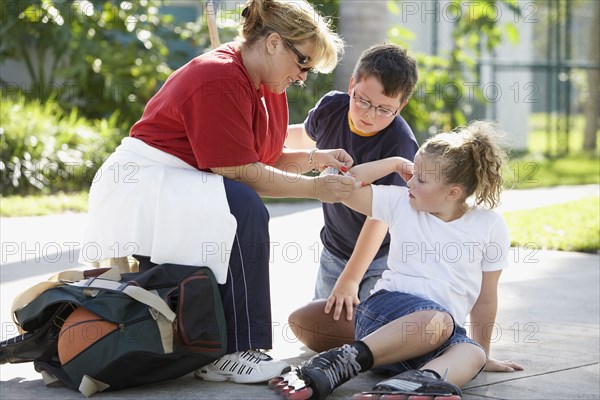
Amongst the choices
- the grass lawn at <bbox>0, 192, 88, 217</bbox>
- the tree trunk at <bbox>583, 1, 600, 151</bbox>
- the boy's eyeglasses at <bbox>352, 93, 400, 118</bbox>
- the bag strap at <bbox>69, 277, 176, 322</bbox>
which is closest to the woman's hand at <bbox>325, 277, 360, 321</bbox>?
the boy's eyeglasses at <bbox>352, 93, 400, 118</bbox>

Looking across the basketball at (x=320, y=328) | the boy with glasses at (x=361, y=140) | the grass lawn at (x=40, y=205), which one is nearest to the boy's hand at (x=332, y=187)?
the boy with glasses at (x=361, y=140)

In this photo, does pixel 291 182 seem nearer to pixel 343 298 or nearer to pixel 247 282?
pixel 247 282

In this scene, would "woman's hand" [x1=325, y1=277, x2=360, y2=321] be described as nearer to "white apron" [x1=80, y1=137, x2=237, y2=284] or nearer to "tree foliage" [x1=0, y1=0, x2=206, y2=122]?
"white apron" [x1=80, y1=137, x2=237, y2=284]

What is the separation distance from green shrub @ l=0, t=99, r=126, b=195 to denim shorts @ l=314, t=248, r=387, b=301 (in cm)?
538

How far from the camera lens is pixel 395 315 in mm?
3449

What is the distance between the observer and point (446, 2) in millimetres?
14258

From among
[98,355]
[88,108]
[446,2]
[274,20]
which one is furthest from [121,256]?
[446,2]

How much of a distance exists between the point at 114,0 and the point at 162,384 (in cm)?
899

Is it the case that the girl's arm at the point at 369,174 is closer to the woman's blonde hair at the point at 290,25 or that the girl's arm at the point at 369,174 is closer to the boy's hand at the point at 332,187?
the boy's hand at the point at 332,187

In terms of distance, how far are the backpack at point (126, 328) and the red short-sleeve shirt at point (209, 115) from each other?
1.51ft

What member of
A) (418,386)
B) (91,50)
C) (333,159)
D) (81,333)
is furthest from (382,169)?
(91,50)

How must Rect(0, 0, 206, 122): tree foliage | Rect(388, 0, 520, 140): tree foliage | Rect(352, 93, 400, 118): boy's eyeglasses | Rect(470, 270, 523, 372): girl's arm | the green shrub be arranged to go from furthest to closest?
Rect(388, 0, 520, 140): tree foliage
Rect(0, 0, 206, 122): tree foliage
the green shrub
Rect(352, 93, 400, 118): boy's eyeglasses
Rect(470, 270, 523, 372): girl's arm

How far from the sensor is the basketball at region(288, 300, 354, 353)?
157 inches

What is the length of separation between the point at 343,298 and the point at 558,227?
4.13 metres
